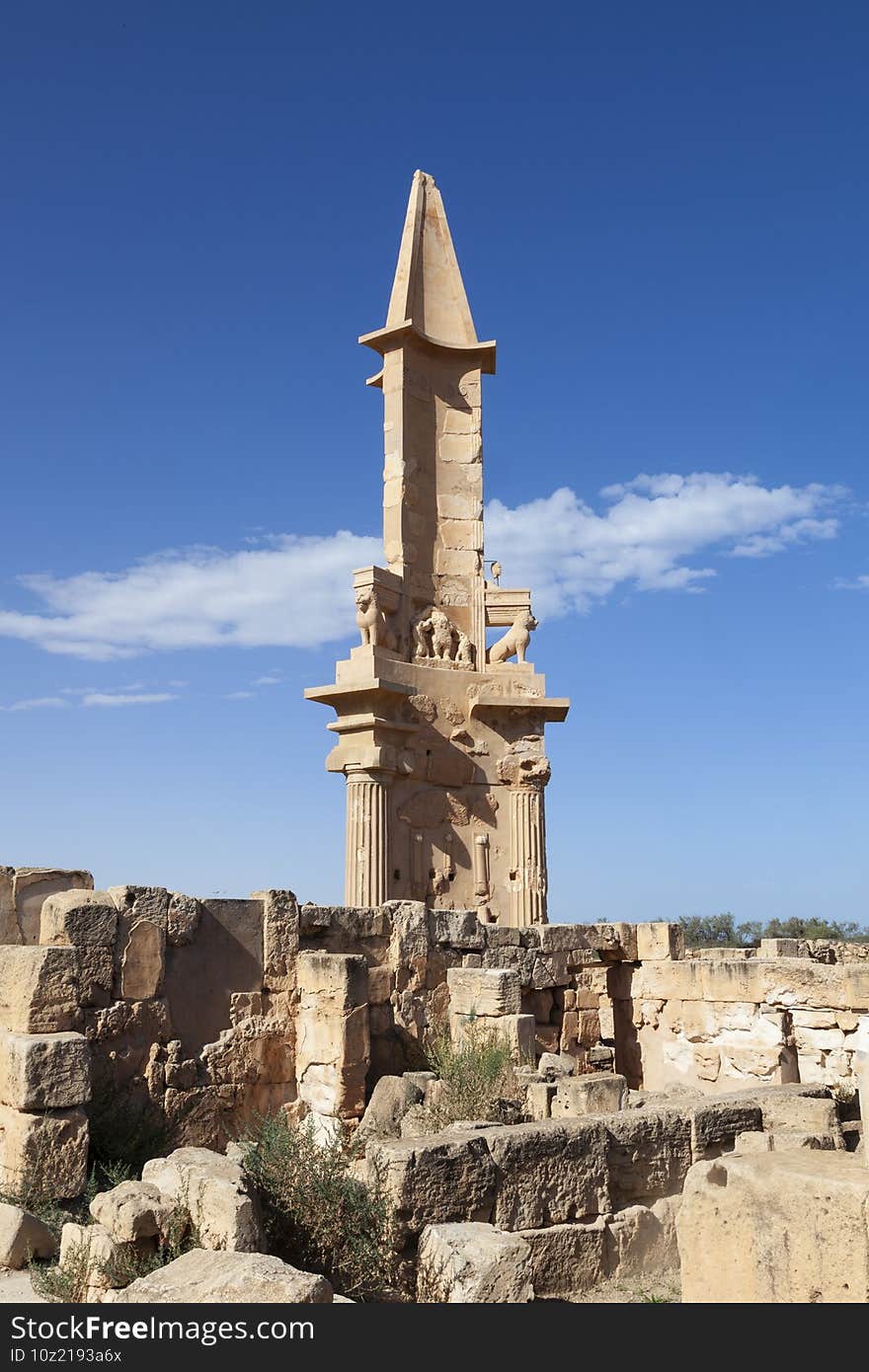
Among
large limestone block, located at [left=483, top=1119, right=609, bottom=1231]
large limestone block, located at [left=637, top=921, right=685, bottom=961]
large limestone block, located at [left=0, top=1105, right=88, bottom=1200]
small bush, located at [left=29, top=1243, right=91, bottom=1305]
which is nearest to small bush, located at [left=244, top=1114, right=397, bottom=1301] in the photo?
large limestone block, located at [left=483, top=1119, right=609, bottom=1231]

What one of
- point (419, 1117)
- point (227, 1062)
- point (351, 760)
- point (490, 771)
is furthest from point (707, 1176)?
point (490, 771)

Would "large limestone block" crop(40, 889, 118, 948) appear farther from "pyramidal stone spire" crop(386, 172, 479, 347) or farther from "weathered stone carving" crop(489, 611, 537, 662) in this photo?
"pyramidal stone spire" crop(386, 172, 479, 347)

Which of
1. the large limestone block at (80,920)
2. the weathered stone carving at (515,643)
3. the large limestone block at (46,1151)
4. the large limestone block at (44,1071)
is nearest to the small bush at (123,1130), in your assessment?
the large limestone block at (46,1151)

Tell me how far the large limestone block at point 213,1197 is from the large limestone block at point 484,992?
356cm

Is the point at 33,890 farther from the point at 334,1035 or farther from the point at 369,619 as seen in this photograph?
the point at 369,619

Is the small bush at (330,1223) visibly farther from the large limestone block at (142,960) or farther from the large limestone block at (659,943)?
the large limestone block at (659,943)

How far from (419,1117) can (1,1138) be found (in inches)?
92.3

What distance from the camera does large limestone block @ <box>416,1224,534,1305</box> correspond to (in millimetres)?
4273

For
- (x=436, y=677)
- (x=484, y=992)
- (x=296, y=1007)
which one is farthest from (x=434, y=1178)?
(x=436, y=677)

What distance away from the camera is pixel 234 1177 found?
488cm

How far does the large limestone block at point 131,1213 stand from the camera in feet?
15.4

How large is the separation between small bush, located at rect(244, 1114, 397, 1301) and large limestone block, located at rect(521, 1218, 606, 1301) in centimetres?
77

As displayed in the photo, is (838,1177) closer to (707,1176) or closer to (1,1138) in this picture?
(707,1176)

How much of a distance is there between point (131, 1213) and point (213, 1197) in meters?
0.33
